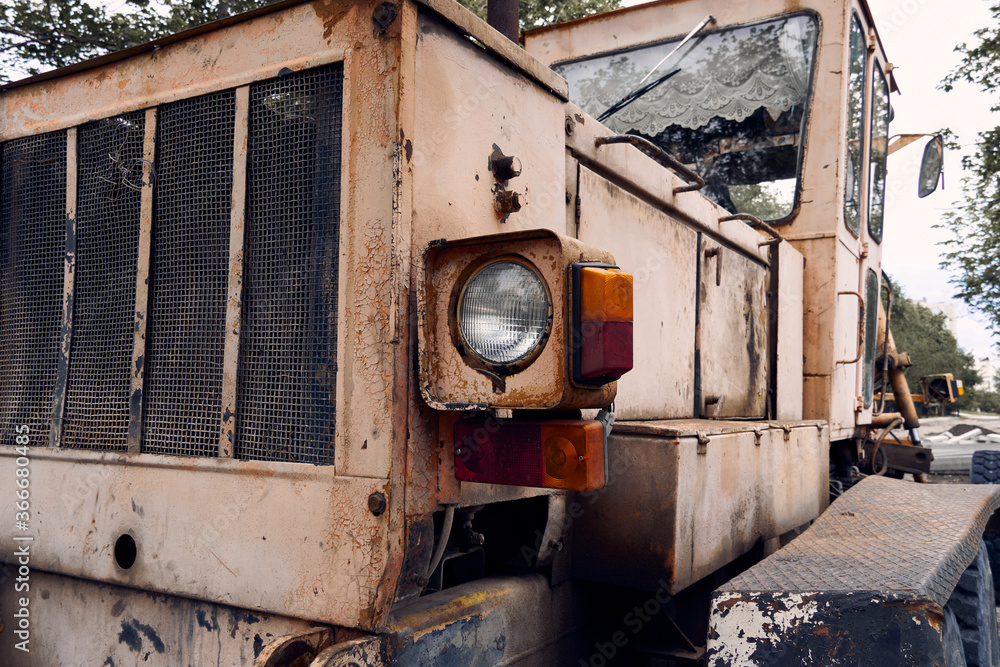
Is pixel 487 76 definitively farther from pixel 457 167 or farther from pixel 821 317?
pixel 821 317

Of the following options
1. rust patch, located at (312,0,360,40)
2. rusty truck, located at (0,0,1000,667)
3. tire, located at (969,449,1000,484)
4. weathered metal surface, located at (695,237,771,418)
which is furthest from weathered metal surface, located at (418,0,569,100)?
tire, located at (969,449,1000,484)

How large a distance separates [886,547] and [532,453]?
1.10 metres

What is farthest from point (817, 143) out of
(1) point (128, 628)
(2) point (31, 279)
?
(1) point (128, 628)

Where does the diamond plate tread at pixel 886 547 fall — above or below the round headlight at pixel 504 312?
below

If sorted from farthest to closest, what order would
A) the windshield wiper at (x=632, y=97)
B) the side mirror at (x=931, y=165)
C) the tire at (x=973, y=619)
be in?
the side mirror at (x=931, y=165) < the windshield wiper at (x=632, y=97) < the tire at (x=973, y=619)

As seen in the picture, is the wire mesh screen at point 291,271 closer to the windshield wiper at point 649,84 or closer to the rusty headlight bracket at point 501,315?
the rusty headlight bracket at point 501,315

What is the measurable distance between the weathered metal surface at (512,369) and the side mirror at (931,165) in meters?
4.14

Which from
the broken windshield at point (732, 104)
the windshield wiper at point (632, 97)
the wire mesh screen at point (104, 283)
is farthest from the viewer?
the broken windshield at point (732, 104)

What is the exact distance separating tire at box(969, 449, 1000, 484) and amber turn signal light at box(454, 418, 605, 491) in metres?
4.98

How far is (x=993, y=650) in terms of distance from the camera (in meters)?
2.47

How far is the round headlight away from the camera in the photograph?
1.22m

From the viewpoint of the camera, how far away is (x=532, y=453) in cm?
131

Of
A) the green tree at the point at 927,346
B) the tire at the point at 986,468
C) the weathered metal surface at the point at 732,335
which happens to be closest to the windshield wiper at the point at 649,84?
the weathered metal surface at the point at 732,335

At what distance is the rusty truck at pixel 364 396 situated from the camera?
129 cm
